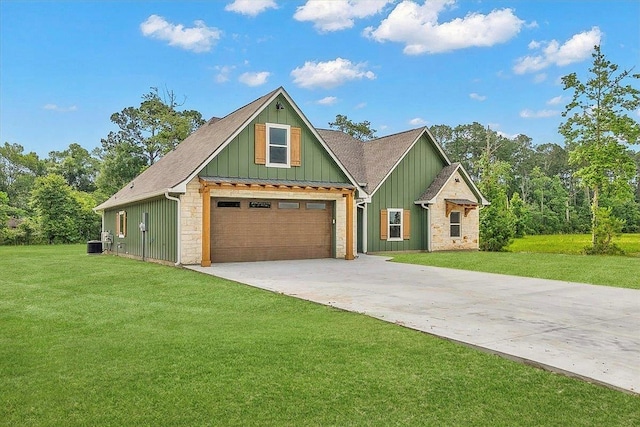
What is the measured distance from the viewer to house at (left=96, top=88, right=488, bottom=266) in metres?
14.4

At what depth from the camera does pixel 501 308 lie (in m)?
7.24

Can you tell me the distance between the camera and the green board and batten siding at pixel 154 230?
1462 cm

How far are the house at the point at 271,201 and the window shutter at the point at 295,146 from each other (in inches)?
1.3

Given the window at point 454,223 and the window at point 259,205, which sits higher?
the window at point 259,205

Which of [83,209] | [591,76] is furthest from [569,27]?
[83,209]

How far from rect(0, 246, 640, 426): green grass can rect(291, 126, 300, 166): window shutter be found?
9920 millimetres

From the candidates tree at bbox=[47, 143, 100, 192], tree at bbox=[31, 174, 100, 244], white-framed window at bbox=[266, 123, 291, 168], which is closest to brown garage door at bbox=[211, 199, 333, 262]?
white-framed window at bbox=[266, 123, 291, 168]

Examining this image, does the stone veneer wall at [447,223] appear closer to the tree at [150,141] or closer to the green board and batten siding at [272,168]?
the green board and batten siding at [272,168]

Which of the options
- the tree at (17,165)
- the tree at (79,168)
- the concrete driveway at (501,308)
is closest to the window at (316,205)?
the concrete driveway at (501,308)

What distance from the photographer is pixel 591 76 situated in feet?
74.6

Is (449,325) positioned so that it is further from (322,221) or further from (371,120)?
(371,120)

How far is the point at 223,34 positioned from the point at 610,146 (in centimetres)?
1882

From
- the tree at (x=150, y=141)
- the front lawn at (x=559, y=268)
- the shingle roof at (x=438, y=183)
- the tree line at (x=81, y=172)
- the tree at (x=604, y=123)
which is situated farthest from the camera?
the tree at (x=150, y=141)

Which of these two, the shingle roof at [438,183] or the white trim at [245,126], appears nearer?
the white trim at [245,126]
